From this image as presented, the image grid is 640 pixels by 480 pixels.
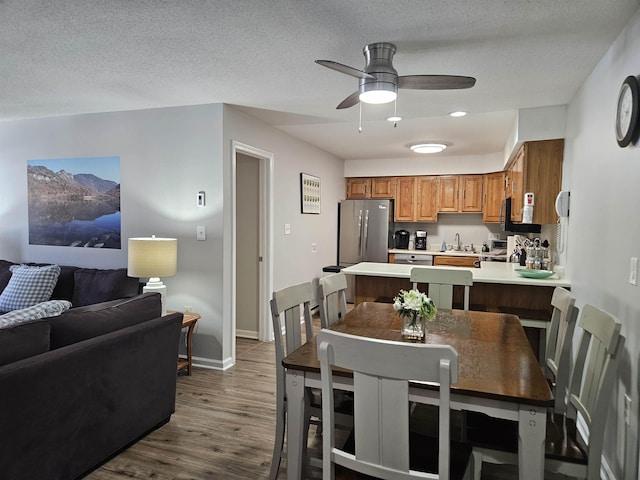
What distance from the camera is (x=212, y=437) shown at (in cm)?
267

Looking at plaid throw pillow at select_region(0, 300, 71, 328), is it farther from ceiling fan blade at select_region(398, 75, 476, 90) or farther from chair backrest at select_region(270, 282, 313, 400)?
ceiling fan blade at select_region(398, 75, 476, 90)

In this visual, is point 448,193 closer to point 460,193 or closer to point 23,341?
point 460,193

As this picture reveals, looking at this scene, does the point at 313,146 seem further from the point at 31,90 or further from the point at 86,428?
the point at 86,428

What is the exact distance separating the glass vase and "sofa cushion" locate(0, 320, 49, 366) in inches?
68.3

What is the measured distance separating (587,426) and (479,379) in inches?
20.3

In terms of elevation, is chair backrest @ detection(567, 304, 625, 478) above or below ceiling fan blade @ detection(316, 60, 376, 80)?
below

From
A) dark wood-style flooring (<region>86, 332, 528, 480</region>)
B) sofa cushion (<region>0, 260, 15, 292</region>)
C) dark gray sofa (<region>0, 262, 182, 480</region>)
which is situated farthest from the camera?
sofa cushion (<region>0, 260, 15, 292</region>)

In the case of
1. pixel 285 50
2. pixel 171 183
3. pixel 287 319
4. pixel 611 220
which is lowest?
pixel 287 319

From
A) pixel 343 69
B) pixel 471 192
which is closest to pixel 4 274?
pixel 343 69

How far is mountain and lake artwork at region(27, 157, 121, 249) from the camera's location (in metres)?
4.20

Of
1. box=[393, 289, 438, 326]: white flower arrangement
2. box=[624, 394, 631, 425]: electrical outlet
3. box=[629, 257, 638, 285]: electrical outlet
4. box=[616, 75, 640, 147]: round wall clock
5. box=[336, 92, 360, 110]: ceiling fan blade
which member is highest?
box=[336, 92, 360, 110]: ceiling fan blade

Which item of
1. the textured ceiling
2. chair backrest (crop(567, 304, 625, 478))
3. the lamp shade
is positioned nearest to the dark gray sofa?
the lamp shade

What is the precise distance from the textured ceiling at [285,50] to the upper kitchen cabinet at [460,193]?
8.57ft

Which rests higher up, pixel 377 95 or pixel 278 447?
pixel 377 95
